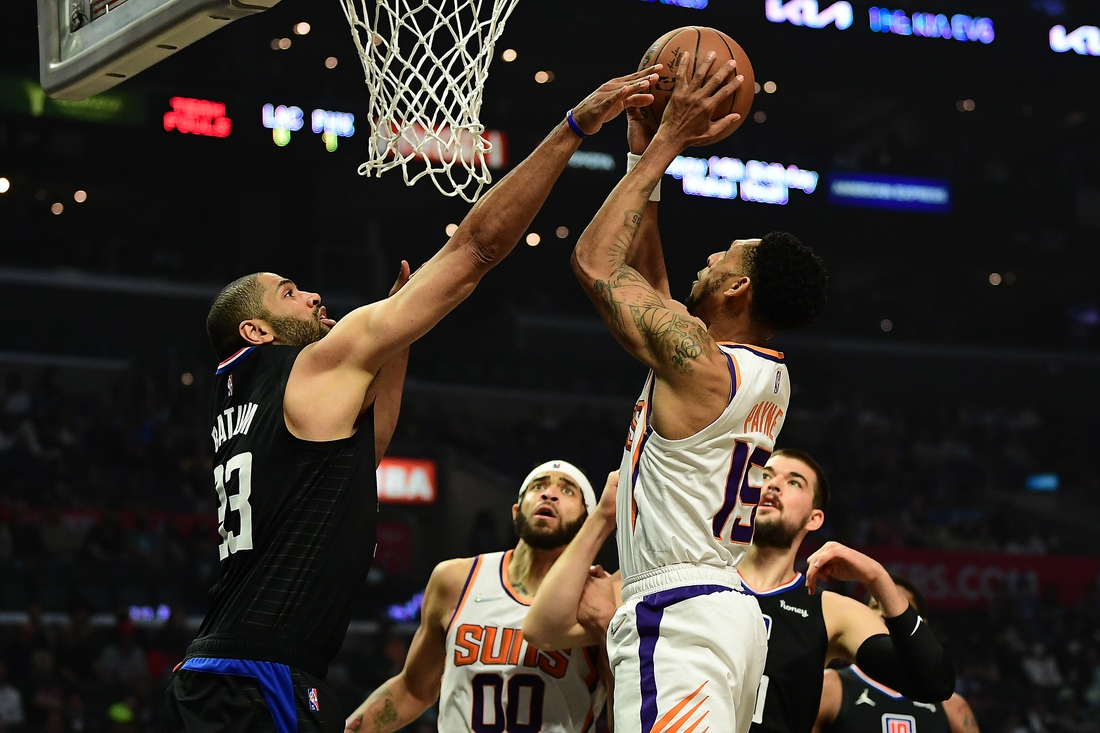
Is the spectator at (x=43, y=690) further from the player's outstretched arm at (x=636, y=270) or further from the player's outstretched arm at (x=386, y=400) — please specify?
the player's outstretched arm at (x=636, y=270)

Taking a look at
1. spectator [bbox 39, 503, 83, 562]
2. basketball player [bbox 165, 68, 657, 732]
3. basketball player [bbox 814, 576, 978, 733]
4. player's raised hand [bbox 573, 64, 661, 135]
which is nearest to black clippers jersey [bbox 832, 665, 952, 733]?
basketball player [bbox 814, 576, 978, 733]

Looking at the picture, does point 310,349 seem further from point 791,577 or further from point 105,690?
point 105,690

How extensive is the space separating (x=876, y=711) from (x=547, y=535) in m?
1.43

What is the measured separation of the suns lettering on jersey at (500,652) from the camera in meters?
4.73

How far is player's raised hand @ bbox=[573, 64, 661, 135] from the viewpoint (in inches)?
143

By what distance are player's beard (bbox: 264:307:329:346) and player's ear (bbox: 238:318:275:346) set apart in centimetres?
2

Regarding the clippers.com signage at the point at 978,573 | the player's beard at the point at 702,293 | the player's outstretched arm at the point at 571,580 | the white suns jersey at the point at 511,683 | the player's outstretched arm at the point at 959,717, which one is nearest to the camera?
the player's beard at the point at 702,293

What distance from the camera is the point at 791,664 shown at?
4309 mm

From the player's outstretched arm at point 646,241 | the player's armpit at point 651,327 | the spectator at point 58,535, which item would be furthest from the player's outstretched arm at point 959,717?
the spectator at point 58,535

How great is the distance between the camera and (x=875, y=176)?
22.9 metres

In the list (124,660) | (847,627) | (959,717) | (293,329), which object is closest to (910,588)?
(959,717)

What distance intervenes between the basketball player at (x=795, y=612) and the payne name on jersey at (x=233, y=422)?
126 cm

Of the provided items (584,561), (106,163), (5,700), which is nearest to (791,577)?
(584,561)

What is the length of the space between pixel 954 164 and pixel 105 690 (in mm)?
18105
